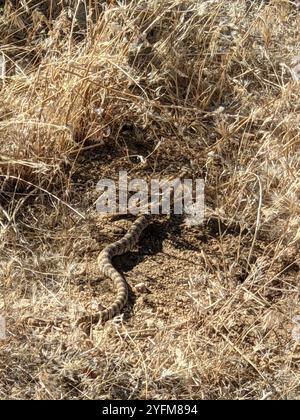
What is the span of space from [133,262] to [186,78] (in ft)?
6.17

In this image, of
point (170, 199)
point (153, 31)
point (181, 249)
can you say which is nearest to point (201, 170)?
point (170, 199)

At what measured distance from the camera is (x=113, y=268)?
20.4 feet

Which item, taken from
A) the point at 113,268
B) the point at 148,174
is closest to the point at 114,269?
the point at 113,268

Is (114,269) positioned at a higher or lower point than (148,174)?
lower

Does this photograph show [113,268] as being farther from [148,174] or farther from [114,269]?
[148,174]

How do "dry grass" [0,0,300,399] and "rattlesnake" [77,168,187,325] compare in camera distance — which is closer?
"dry grass" [0,0,300,399]

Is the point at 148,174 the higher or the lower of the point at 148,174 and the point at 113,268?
the higher

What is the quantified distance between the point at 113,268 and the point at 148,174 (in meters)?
1.10

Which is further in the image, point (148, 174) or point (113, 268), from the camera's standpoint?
point (148, 174)

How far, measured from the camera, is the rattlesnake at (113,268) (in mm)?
5781

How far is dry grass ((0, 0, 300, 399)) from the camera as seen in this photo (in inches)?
215

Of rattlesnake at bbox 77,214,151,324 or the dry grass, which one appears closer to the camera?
the dry grass

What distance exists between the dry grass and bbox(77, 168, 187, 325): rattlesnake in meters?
0.07

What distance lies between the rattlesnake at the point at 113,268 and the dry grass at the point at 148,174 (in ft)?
0.24
